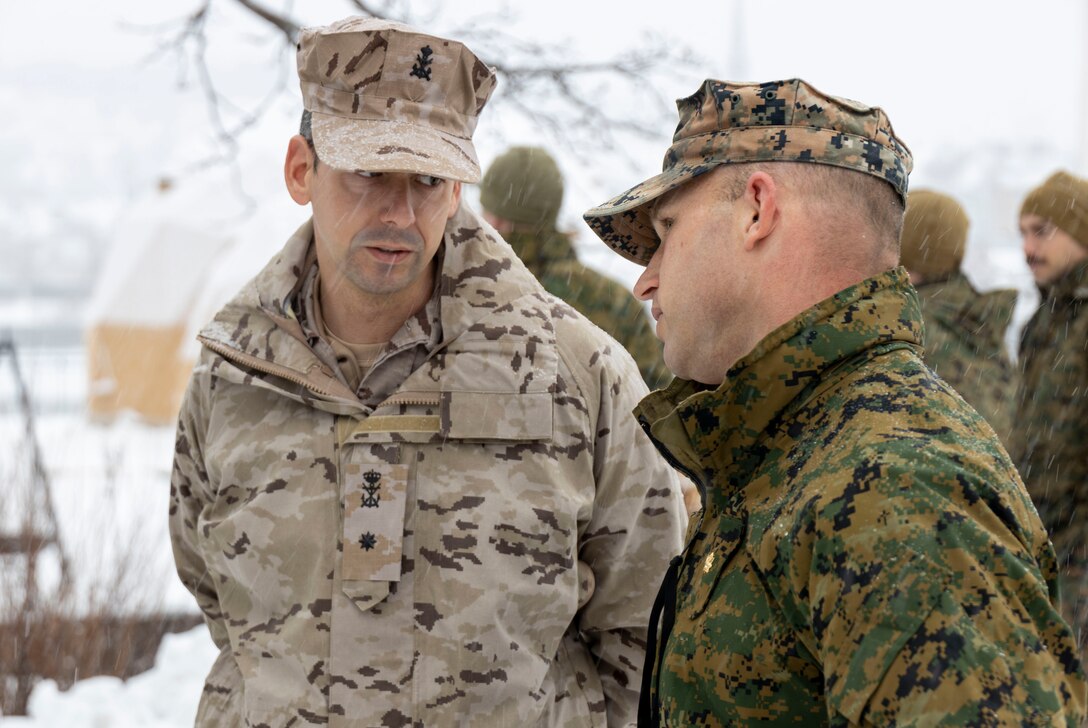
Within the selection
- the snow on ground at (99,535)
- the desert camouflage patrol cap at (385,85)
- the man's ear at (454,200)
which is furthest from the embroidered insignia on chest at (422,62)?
the snow on ground at (99,535)

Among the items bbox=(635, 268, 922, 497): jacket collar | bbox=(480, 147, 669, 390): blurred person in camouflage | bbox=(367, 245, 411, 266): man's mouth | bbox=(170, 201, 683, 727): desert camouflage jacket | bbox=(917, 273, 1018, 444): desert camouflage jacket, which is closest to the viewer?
bbox=(635, 268, 922, 497): jacket collar

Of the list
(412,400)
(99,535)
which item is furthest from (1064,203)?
(99,535)

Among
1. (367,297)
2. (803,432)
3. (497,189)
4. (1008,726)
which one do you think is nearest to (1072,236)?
(497,189)

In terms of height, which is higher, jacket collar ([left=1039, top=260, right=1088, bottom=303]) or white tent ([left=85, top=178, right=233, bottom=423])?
jacket collar ([left=1039, top=260, right=1088, bottom=303])

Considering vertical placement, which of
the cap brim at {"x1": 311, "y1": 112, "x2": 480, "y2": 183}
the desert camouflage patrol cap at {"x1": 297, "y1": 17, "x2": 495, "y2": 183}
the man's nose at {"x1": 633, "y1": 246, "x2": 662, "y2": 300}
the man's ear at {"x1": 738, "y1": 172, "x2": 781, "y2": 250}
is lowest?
the man's nose at {"x1": 633, "y1": 246, "x2": 662, "y2": 300}

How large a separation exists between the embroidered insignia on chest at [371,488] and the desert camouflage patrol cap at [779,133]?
82 centimetres

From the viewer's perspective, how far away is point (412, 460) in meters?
2.29

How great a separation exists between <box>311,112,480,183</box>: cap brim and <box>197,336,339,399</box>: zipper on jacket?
41 centimetres

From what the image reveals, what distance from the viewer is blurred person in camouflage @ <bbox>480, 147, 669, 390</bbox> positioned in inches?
183

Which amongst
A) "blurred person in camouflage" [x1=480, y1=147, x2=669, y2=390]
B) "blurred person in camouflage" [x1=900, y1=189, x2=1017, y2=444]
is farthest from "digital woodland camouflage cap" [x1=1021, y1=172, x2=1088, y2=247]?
"blurred person in camouflage" [x1=480, y1=147, x2=669, y2=390]

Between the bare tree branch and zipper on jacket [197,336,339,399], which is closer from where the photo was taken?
zipper on jacket [197,336,339,399]

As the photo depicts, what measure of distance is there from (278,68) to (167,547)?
2650 millimetres

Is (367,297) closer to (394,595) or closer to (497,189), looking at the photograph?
(394,595)

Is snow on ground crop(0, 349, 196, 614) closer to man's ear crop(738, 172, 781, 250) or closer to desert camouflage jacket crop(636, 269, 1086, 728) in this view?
desert camouflage jacket crop(636, 269, 1086, 728)
